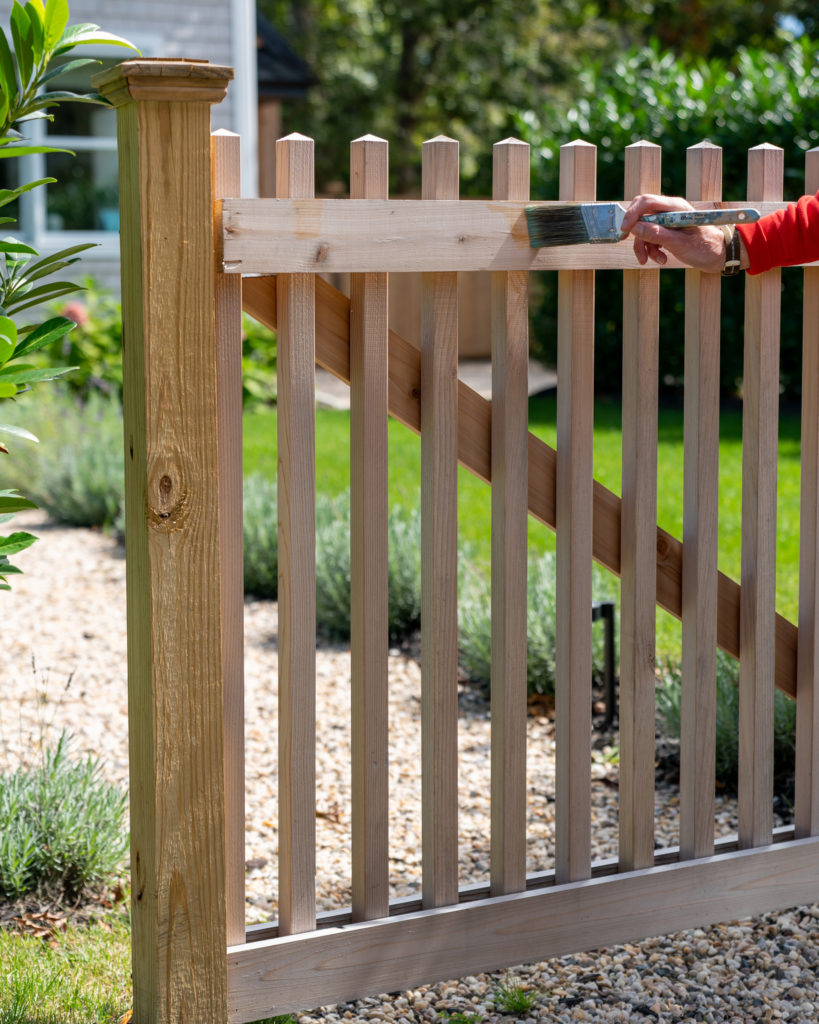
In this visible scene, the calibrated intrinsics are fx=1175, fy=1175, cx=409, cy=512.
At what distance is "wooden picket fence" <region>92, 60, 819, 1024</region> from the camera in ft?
6.34

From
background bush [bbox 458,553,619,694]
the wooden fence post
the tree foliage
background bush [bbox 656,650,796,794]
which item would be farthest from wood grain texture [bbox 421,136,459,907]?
the tree foliage

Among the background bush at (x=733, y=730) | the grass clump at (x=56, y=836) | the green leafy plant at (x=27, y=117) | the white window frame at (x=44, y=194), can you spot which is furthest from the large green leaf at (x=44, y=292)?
the white window frame at (x=44, y=194)

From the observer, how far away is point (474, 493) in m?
6.84

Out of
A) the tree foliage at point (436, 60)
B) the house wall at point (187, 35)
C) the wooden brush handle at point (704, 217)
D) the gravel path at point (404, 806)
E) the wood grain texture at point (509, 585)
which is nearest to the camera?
the wooden brush handle at point (704, 217)

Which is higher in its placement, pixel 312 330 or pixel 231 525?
pixel 312 330

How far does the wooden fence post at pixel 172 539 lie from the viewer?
1851mm

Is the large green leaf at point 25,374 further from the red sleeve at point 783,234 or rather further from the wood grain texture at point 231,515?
the red sleeve at point 783,234

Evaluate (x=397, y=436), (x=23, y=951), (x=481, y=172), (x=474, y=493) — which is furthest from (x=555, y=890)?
(x=481, y=172)

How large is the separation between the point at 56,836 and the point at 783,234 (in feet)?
6.89

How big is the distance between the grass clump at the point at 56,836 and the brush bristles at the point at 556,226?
163 cm

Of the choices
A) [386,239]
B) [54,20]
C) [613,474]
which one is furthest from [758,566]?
[613,474]

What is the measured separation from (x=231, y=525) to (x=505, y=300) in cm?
68

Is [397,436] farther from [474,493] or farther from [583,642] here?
[583,642]

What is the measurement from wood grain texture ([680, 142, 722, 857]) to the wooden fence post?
106cm
